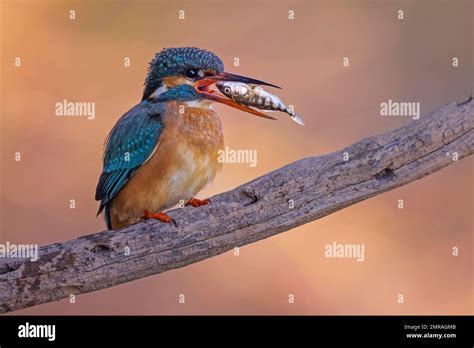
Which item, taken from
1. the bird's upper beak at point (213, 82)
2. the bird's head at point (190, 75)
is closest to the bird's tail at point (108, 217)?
the bird's head at point (190, 75)

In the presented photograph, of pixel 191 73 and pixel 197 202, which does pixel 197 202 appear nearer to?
pixel 197 202

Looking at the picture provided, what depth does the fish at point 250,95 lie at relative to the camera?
3424 millimetres

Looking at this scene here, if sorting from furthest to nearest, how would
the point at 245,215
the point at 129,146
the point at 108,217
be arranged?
the point at 108,217, the point at 129,146, the point at 245,215

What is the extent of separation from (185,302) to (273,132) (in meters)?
1.22

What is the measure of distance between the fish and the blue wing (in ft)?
1.01

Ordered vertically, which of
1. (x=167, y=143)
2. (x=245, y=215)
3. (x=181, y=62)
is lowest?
(x=245, y=215)

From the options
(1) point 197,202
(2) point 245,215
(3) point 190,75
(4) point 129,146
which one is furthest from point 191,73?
(2) point 245,215

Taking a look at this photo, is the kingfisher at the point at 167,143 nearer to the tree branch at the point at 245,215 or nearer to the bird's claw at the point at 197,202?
the bird's claw at the point at 197,202

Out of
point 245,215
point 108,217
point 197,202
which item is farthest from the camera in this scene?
point 108,217

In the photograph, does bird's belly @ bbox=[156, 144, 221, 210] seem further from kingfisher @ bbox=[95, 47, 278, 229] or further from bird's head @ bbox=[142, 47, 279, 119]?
bird's head @ bbox=[142, 47, 279, 119]

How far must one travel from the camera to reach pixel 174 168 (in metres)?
3.24

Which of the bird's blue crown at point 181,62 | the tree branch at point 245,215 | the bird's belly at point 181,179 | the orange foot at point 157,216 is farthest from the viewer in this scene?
the bird's blue crown at point 181,62

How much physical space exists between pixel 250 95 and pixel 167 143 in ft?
1.58
